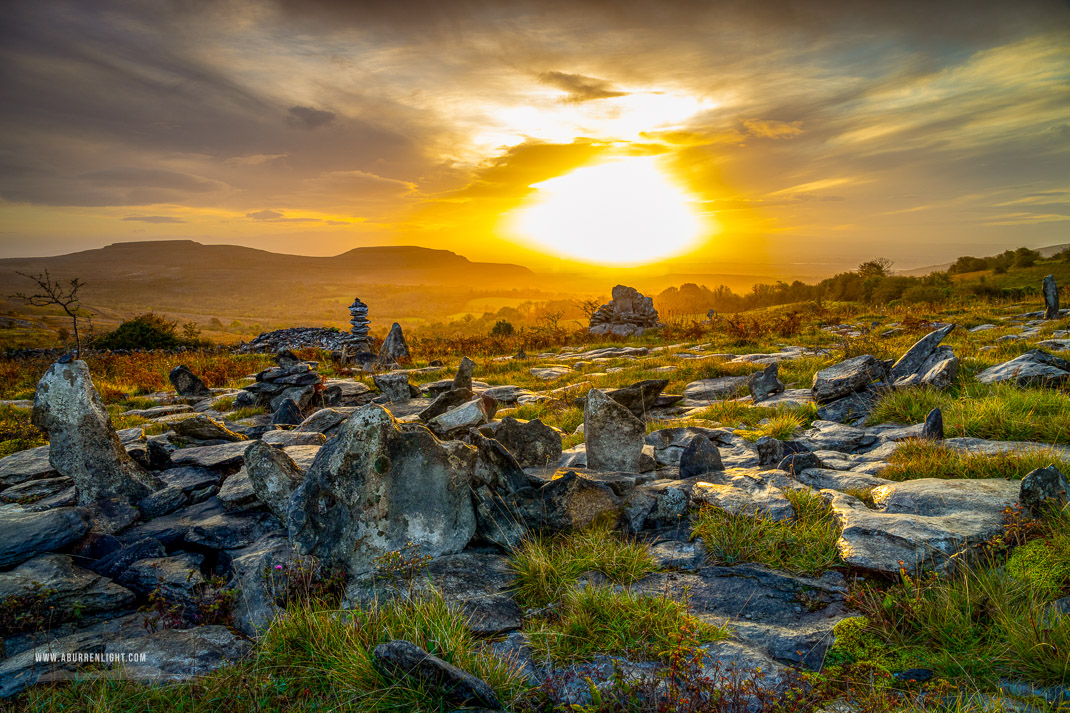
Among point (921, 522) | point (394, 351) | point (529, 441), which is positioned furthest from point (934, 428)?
point (394, 351)

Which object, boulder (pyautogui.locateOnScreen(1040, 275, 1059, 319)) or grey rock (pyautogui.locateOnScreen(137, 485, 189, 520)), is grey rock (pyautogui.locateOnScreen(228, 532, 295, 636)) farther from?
boulder (pyautogui.locateOnScreen(1040, 275, 1059, 319))

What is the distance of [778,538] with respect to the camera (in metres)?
4.46

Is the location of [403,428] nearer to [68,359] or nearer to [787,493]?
[787,493]

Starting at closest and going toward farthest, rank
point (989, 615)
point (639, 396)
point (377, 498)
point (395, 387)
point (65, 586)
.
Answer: point (989, 615), point (65, 586), point (377, 498), point (639, 396), point (395, 387)

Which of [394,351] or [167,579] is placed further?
[394,351]

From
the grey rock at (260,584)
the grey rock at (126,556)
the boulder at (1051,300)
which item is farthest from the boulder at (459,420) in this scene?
the boulder at (1051,300)

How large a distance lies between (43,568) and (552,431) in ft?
18.4

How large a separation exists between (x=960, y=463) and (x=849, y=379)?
14.8 feet

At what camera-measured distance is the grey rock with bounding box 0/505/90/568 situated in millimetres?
4527

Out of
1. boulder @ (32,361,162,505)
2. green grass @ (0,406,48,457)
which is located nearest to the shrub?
green grass @ (0,406,48,457)

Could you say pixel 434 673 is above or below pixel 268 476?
below

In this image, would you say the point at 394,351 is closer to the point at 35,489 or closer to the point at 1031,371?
the point at 35,489

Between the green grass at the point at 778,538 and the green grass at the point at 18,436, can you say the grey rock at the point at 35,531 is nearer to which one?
the green grass at the point at 18,436

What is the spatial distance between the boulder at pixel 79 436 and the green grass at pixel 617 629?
5667mm
